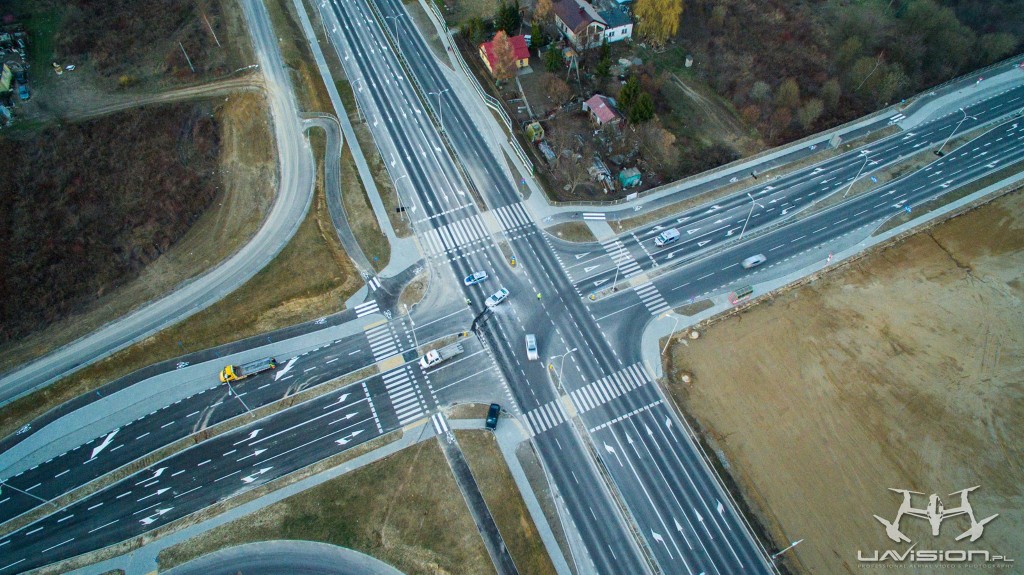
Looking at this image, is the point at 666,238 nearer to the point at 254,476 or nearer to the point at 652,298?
the point at 652,298

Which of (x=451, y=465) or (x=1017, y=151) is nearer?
(x=451, y=465)

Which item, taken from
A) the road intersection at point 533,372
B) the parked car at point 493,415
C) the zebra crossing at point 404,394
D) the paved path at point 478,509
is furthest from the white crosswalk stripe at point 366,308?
the parked car at point 493,415

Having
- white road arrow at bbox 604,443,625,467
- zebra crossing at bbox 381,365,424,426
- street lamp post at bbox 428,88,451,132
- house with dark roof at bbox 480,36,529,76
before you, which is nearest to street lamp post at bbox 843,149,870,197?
white road arrow at bbox 604,443,625,467

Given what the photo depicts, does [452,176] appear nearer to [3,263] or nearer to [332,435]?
[332,435]

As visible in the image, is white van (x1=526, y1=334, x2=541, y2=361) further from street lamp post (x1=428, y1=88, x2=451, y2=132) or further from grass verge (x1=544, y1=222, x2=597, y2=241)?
street lamp post (x1=428, y1=88, x2=451, y2=132)

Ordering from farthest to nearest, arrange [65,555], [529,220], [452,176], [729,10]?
[729,10] < [452,176] < [529,220] < [65,555]

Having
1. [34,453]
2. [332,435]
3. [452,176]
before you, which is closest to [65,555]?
[34,453]

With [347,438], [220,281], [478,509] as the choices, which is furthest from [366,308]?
[478,509]
